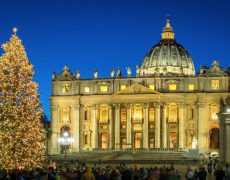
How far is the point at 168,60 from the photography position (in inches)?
4791

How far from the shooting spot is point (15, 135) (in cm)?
3194

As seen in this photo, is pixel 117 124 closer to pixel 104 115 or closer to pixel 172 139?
pixel 104 115

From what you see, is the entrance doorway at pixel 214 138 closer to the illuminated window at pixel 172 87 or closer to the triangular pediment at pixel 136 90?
the illuminated window at pixel 172 87

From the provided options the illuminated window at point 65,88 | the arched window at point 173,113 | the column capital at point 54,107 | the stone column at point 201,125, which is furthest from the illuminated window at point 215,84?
the column capital at point 54,107

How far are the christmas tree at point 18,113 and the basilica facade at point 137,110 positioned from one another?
6291cm

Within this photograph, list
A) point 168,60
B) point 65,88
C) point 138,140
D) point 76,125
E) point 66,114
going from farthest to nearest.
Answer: point 168,60, point 65,88, point 66,114, point 76,125, point 138,140

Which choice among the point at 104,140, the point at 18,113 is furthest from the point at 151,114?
the point at 18,113

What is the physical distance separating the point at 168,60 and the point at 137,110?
23.8 meters

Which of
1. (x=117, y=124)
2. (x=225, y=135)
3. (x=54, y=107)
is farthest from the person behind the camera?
(x=54, y=107)

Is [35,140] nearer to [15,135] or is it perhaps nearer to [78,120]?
[15,135]

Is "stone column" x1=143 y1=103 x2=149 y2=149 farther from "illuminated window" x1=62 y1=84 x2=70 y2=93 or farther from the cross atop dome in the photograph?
the cross atop dome

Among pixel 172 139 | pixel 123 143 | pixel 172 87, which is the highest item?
pixel 172 87

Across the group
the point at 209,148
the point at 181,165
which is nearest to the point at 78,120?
the point at 209,148

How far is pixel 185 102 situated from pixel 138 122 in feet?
25.7
